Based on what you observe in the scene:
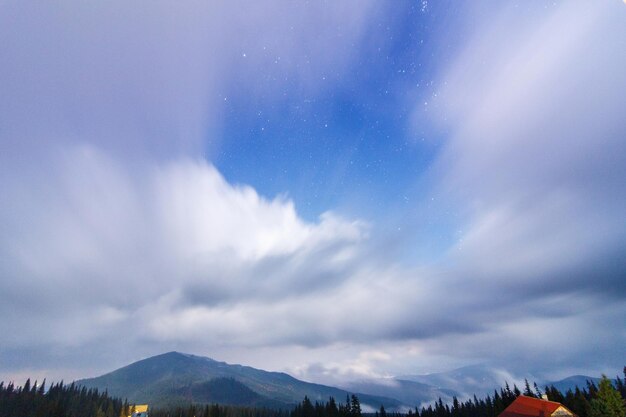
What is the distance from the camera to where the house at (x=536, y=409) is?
58.4 meters

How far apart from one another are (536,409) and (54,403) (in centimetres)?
17342

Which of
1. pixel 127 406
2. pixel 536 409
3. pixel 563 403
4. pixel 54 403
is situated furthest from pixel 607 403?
pixel 127 406

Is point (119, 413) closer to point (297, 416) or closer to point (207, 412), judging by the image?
point (207, 412)

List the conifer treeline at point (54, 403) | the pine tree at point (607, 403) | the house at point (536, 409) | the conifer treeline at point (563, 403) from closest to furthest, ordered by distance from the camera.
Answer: the house at point (536, 409)
the pine tree at point (607, 403)
the conifer treeline at point (563, 403)
the conifer treeline at point (54, 403)

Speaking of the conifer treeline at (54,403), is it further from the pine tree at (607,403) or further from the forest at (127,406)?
the pine tree at (607,403)

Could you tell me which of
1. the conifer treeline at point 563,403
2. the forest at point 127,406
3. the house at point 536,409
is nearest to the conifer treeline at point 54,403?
the forest at point 127,406

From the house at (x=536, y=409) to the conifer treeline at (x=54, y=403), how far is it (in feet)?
521

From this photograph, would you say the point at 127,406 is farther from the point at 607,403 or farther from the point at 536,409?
the point at 607,403

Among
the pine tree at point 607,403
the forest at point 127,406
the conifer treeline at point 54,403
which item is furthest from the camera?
the conifer treeline at point 54,403

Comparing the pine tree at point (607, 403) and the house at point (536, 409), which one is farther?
the pine tree at point (607, 403)

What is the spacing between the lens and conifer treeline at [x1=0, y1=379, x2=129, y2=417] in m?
145

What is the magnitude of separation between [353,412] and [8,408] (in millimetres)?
139173

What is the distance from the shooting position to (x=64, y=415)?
5832 inches

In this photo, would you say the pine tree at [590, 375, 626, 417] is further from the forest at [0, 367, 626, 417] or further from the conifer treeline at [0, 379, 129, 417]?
the conifer treeline at [0, 379, 129, 417]
